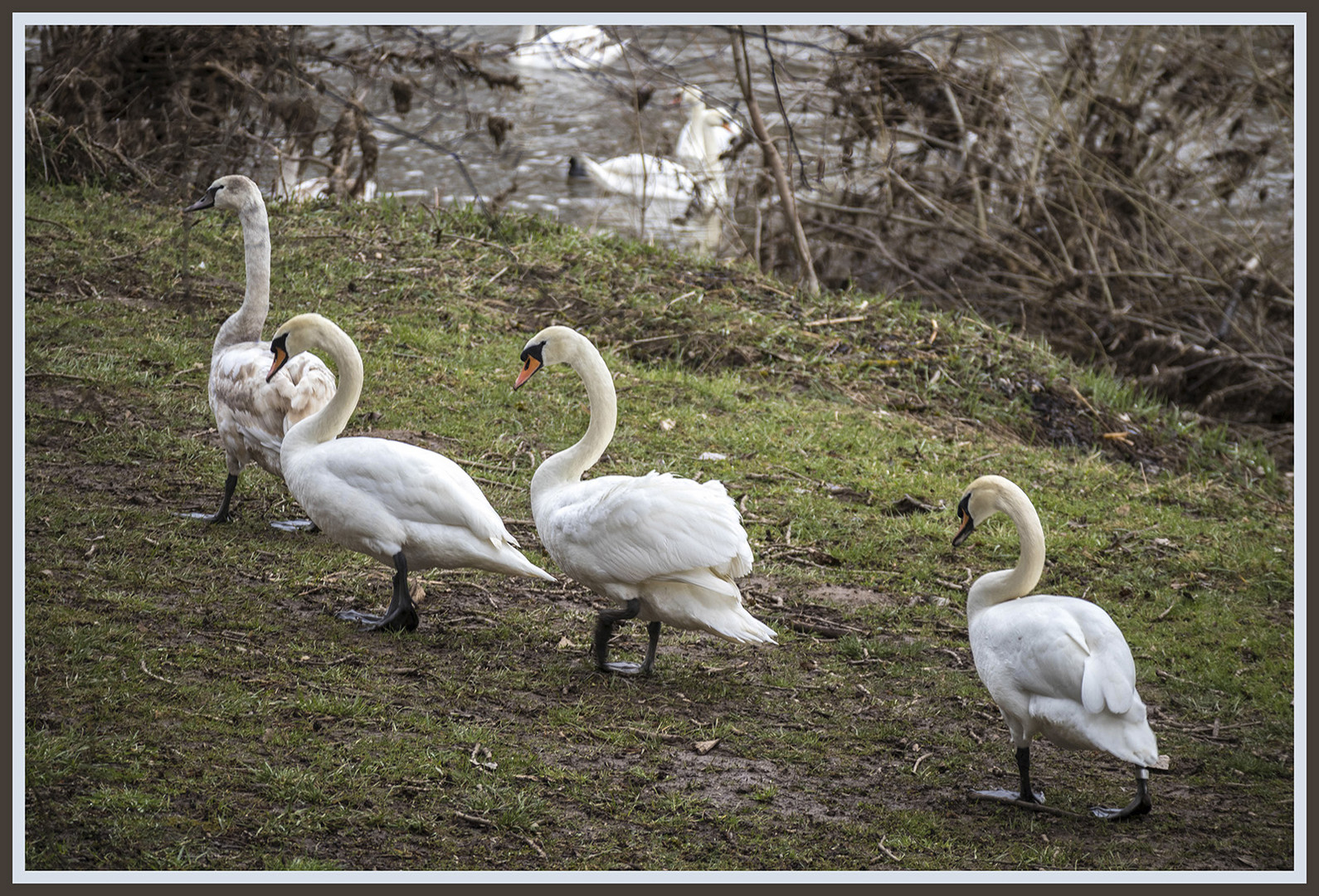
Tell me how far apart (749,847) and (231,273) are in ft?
21.9

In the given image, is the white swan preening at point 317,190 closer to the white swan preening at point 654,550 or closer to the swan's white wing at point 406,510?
the swan's white wing at point 406,510

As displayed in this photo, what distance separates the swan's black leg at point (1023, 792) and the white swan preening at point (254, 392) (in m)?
3.45

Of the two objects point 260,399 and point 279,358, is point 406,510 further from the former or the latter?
point 260,399

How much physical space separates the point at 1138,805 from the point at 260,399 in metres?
4.04

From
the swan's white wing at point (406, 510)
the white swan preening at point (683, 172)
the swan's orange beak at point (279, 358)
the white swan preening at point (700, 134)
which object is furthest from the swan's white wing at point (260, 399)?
the white swan preening at point (700, 134)

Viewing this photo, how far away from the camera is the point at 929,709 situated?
4871 mm

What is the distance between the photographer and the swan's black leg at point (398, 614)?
4789 millimetres

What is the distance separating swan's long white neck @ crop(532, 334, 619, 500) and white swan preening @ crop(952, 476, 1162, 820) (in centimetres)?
165

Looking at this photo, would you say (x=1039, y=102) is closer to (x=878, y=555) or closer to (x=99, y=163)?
(x=878, y=555)

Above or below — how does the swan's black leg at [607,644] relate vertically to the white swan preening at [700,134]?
below

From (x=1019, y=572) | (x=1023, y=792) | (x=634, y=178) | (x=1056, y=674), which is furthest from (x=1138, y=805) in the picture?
(x=634, y=178)

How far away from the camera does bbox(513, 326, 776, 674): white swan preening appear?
174 inches

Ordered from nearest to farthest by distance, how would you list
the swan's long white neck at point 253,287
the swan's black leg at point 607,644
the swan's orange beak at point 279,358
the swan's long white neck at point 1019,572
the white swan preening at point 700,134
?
1. the swan's long white neck at point 1019,572
2. the swan's black leg at point 607,644
3. the swan's orange beak at point 279,358
4. the swan's long white neck at point 253,287
5. the white swan preening at point 700,134

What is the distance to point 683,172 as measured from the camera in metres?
11.8
